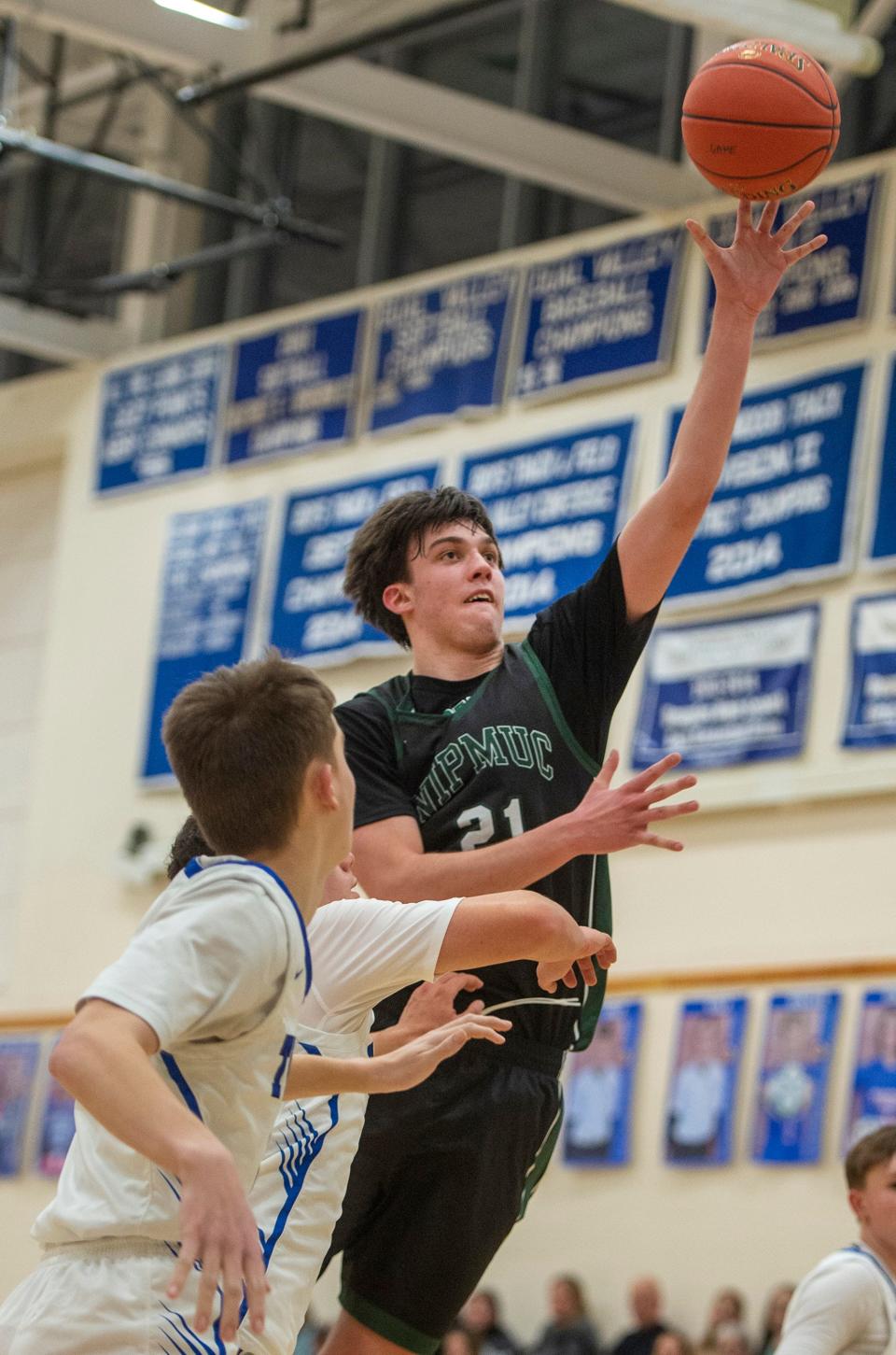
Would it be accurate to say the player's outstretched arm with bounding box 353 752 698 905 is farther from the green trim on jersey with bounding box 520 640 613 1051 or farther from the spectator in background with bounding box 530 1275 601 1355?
the spectator in background with bounding box 530 1275 601 1355

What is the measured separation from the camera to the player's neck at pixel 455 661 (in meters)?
4.61

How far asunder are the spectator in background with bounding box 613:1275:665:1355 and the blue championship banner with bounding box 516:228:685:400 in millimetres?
5259

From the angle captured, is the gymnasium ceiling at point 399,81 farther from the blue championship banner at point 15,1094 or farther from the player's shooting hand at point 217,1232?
the player's shooting hand at point 217,1232

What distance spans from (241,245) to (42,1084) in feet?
19.4

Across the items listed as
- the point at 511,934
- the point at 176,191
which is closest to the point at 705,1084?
the point at 176,191

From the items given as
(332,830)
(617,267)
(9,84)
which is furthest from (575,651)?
(9,84)

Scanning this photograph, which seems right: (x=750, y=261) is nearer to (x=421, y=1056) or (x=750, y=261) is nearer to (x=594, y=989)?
(x=594, y=989)

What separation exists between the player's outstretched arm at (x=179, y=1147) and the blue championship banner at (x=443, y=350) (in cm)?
1079

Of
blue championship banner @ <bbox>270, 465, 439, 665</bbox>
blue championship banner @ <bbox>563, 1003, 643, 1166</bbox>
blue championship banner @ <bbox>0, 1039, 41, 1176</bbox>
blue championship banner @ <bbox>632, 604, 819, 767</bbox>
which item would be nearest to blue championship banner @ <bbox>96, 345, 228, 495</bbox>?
blue championship banner @ <bbox>270, 465, 439, 665</bbox>

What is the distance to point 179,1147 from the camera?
2.53m

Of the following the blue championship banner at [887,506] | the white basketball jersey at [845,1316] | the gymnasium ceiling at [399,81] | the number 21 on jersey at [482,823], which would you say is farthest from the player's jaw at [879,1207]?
the gymnasium ceiling at [399,81]

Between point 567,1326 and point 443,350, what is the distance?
6.22 m

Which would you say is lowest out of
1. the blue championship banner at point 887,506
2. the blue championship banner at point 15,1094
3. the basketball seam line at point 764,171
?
the blue championship banner at point 15,1094

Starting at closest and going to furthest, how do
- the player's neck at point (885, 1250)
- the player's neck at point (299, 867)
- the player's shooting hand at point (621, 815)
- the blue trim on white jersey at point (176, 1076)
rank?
the blue trim on white jersey at point (176, 1076), the player's neck at point (299, 867), the player's shooting hand at point (621, 815), the player's neck at point (885, 1250)
